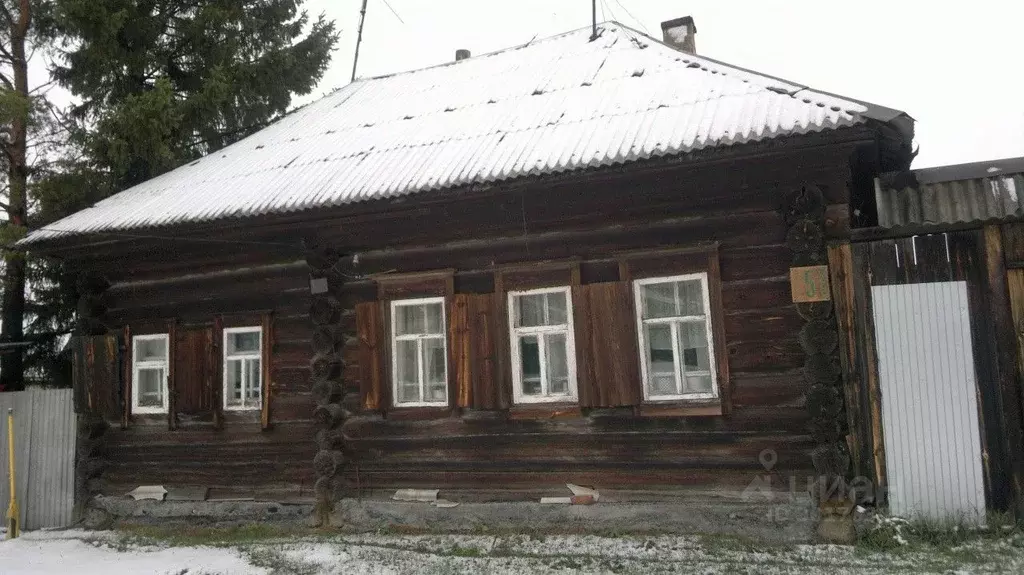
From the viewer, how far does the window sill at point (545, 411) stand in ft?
20.6

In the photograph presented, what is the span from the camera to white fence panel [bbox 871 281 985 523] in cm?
535

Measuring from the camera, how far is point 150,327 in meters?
8.14

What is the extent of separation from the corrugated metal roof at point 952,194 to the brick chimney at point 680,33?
180 inches

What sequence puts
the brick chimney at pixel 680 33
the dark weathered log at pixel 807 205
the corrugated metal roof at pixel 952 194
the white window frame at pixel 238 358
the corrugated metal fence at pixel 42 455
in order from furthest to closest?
the brick chimney at pixel 680 33 < the corrugated metal fence at pixel 42 455 < the white window frame at pixel 238 358 < the dark weathered log at pixel 807 205 < the corrugated metal roof at pixel 952 194

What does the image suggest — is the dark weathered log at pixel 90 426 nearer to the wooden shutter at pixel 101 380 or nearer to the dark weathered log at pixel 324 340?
the wooden shutter at pixel 101 380

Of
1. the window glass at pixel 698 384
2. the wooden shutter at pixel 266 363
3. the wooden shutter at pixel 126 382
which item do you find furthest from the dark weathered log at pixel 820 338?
the wooden shutter at pixel 126 382

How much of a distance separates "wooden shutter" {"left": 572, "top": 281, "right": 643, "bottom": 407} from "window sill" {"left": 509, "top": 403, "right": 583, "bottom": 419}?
0.12 metres

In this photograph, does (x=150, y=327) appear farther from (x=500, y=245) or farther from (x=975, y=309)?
(x=975, y=309)

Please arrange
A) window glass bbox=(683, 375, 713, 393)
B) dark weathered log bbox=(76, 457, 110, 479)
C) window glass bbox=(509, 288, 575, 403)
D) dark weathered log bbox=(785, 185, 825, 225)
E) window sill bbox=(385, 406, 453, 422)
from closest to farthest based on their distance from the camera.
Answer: dark weathered log bbox=(785, 185, 825, 225), window glass bbox=(683, 375, 713, 393), window glass bbox=(509, 288, 575, 403), window sill bbox=(385, 406, 453, 422), dark weathered log bbox=(76, 457, 110, 479)

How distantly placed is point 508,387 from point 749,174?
2.72 metres

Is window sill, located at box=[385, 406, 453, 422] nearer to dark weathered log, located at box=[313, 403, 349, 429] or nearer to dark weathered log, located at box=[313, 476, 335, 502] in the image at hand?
dark weathered log, located at box=[313, 403, 349, 429]

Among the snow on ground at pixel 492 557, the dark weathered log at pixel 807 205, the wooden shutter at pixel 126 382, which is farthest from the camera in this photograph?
the wooden shutter at pixel 126 382

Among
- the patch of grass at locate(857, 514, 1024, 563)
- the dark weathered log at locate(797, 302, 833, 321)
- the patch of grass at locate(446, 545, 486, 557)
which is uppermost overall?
the dark weathered log at locate(797, 302, 833, 321)

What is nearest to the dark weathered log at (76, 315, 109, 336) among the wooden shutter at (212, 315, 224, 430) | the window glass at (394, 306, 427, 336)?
the wooden shutter at (212, 315, 224, 430)
